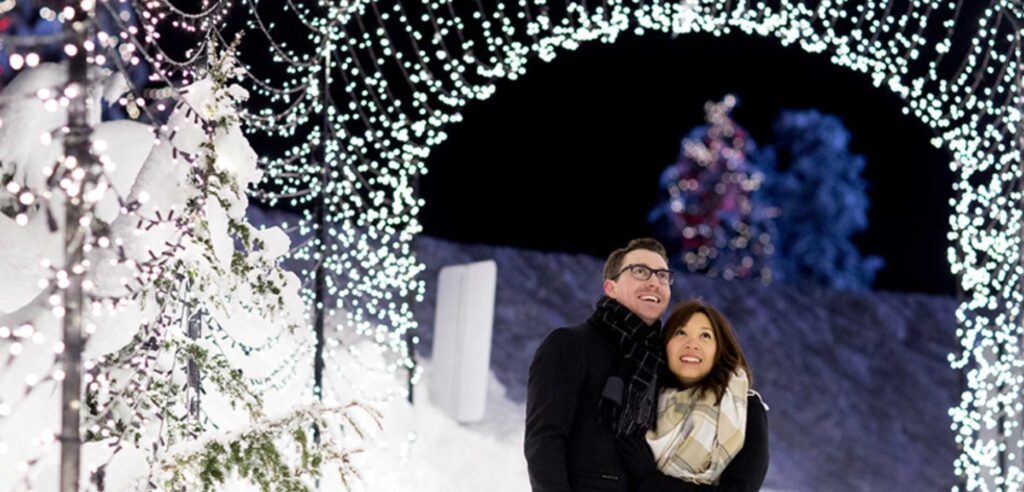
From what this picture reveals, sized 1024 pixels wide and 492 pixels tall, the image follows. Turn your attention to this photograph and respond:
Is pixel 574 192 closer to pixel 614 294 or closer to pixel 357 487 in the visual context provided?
pixel 357 487

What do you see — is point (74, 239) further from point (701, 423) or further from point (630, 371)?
point (701, 423)

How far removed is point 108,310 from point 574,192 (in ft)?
49.0

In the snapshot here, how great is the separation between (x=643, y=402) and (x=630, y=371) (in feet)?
0.33

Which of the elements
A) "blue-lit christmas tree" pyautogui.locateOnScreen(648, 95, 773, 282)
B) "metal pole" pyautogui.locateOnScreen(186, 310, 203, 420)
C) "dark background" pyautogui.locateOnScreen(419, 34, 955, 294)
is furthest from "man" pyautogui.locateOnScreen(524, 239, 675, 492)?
"blue-lit christmas tree" pyautogui.locateOnScreen(648, 95, 773, 282)

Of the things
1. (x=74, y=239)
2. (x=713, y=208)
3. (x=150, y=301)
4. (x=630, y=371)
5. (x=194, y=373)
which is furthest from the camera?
(x=713, y=208)

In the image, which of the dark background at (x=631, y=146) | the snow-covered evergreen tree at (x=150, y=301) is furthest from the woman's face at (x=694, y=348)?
the dark background at (x=631, y=146)

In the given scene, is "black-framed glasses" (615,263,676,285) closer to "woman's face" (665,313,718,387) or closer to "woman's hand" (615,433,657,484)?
"woman's face" (665,313,718,387)

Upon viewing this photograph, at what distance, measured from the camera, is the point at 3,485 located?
304 centimetres

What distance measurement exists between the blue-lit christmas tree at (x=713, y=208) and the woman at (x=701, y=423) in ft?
59.8

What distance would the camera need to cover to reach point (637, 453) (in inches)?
139

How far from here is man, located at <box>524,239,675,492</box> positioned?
3504 millimetres

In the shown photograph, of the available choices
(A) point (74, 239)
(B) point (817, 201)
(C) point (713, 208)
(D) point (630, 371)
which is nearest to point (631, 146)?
(C) point (713, 208)

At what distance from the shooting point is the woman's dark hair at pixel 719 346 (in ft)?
11.7

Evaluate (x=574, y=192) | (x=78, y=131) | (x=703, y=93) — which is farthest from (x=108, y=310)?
(x=703, y=93)
